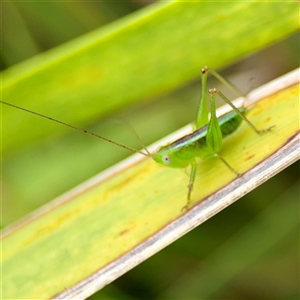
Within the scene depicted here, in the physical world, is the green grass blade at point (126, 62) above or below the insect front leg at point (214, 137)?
above

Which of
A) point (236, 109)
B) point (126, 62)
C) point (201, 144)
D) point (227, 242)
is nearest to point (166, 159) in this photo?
point (201, 144)

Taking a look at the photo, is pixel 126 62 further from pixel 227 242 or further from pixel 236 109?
pixel 227 242

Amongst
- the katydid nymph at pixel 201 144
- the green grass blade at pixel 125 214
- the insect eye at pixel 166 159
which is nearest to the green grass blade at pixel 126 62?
the katydid nymph at pixel 201 144

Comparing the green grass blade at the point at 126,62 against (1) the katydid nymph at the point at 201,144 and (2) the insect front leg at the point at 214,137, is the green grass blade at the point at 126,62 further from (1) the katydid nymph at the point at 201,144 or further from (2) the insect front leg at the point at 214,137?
(2) the insect front leg at the point at 214,137

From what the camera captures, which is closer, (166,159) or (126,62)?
(166,159)

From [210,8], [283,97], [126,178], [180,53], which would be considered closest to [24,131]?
[126,178]

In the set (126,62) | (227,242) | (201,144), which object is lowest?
(227,242)

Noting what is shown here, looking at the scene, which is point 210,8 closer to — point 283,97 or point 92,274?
point 283,97

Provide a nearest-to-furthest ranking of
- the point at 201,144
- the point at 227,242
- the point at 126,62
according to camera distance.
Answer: the point at 201,144
the point at 126,62
the point at 227,242

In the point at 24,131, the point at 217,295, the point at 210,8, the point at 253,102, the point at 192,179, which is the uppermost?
the point at 24,131
